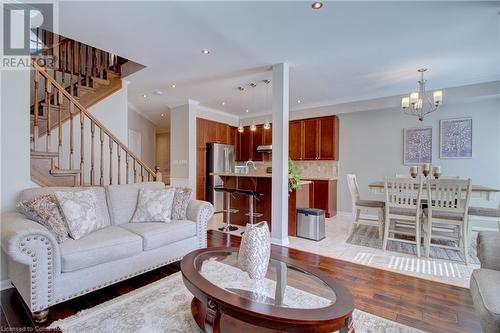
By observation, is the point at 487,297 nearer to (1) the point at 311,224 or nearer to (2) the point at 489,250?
(2) the point at 489,250

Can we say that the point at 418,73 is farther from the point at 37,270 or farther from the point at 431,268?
the point at 37,270

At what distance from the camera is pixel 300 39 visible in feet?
9.50

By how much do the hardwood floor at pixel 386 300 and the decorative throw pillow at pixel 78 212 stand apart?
58cm

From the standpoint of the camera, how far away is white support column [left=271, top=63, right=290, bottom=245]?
139 inches

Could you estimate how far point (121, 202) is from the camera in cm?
274

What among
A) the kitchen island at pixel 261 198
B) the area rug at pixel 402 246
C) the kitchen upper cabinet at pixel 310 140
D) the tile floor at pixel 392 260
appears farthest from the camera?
the kitchen upper cabinet at pixel 310 140

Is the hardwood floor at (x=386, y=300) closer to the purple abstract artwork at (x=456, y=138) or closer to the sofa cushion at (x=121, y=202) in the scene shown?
the sofa cushion at (x=121, y=202)

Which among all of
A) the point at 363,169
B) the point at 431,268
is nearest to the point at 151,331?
the point at 431,268

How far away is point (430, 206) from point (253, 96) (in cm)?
381

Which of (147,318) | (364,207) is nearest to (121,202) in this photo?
(147,318)

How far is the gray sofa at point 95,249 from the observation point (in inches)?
66.4

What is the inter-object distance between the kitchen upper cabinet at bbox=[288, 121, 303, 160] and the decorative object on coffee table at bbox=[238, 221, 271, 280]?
15.2 feet

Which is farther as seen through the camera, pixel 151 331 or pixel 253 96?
pixel 253 96

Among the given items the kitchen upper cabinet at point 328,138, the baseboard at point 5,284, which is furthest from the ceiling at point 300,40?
the baseboard at point 5,284
